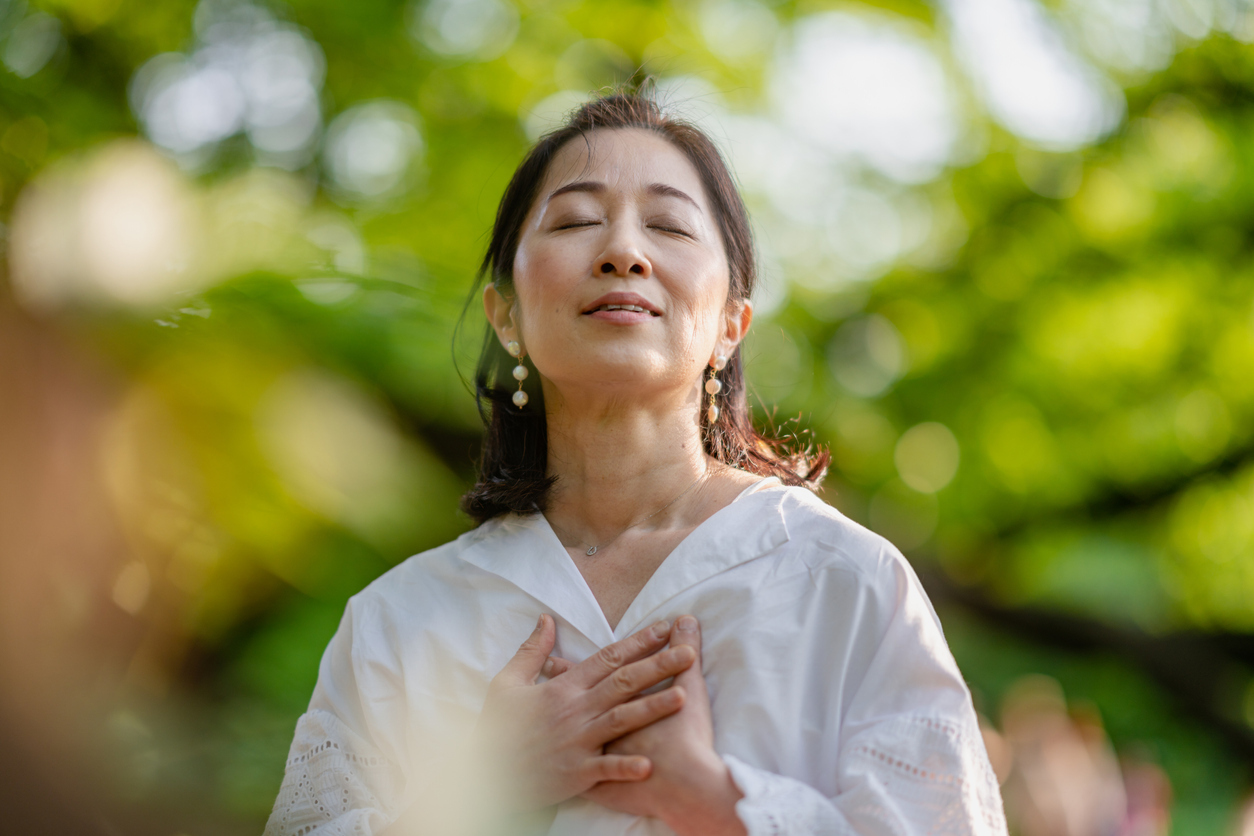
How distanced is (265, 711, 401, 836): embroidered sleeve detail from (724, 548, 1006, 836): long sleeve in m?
0.69

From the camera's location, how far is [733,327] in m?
2.02

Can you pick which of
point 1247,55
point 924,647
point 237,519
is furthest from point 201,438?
point 1247,55

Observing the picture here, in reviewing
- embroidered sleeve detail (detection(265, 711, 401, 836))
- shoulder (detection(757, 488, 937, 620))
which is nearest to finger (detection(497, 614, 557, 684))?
embroidered sleeve detail (detection(265, 711, 401, 836))

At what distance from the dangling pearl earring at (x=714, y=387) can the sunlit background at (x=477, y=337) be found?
0.54 m

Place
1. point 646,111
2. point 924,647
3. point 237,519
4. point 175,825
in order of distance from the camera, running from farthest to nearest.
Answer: point 237,519 → point 646,111 → point 924,647 → point 175,825

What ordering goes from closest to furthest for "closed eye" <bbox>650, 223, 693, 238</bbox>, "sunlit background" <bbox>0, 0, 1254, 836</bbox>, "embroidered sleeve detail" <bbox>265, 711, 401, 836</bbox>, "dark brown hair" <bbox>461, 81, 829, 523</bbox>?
"sunlit background" <bbox>0, 0, 1254, 836</bbox>
"embroidered sleeve detail" <bbox>265, 711, 401, 836</bbox>
"closed eye" <bbox>650, 223, 693, 238</bbox>
"dark brown hair" <bbox>461, 81, 829, 523</bbox>

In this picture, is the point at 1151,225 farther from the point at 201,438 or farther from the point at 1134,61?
the point at 201,438

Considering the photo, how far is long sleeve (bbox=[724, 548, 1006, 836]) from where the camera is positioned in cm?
129

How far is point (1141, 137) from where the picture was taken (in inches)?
234

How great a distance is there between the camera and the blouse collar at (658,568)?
159cm

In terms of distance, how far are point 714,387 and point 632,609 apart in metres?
0.58

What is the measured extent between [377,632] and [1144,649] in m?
5.89

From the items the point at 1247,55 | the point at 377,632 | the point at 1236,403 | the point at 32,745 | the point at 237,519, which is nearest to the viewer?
the point at 32,745

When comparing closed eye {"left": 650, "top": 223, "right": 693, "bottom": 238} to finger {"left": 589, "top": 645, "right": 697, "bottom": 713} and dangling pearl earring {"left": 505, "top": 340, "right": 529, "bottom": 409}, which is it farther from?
finger {"left": 589, "top": 645, "right": 697, "bottom": 713}
